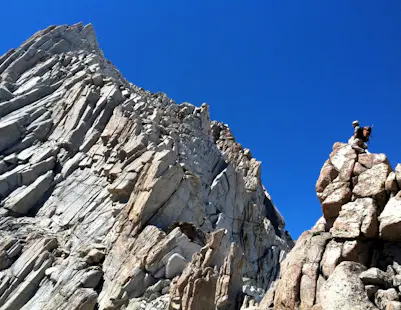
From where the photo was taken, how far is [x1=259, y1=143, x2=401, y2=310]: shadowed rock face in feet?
60.5

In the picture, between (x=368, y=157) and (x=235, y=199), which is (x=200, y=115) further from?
(x=368, y=157)

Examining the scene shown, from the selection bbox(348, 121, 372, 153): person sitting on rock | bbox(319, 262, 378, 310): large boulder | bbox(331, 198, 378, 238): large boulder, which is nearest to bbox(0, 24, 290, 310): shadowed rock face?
bbox(331, 198, 378, 238): large boulder

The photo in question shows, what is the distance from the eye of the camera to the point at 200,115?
348 ft

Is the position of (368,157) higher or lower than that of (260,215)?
lower

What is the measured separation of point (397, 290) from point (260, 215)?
8202 centimetres

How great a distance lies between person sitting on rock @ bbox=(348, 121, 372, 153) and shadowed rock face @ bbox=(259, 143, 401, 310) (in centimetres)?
133

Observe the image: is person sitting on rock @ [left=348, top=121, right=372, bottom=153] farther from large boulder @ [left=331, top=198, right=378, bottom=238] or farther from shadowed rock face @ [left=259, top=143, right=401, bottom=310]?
large boulder @ [left=331, top=198, right=378, bottom=238]

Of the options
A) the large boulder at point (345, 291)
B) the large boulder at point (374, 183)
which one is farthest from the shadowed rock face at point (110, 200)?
the large boulder at point (345, 291)

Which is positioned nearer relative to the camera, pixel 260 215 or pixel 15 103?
pixel 15 103

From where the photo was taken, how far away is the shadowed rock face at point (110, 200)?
4109 cm

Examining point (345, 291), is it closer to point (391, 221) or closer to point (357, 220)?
point (391, 221)

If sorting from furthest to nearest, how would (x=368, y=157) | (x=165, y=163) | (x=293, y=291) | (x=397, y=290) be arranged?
(x=165, y=163) < (x=368, y=157) < (x=293, y=291) < (x=397, y=290)

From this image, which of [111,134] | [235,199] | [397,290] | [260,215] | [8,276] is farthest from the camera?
[260,215]

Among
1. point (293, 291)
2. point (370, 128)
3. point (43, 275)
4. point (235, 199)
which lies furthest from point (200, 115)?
point (293, 291)
